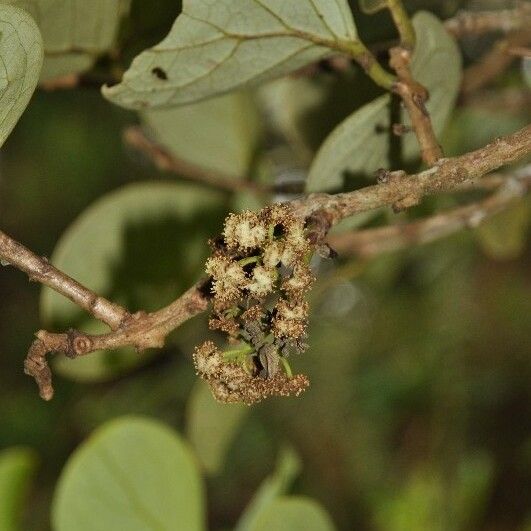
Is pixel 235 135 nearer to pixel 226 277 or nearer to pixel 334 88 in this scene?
pixel 334 88

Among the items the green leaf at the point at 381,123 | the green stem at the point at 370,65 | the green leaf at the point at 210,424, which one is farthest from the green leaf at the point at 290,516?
the green stem at the point at 370,65

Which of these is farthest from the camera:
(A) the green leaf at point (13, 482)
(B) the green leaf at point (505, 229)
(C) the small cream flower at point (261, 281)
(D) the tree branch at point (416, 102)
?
(B) the green leaf at point (505, 229)

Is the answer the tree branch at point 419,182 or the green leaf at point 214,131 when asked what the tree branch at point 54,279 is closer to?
the tree branch at point 419,182

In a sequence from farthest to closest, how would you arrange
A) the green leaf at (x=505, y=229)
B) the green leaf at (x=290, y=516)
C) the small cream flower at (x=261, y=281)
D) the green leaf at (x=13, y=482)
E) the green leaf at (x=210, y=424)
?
1. the green leaf at (x=505, y=229)
2. the green leaf at (x=210, y=424)
3. the green leaf at (x=13, y=482)
4. the green leaf at (x=290, y=516)
5. the small cream flower at (x=261, y=281)

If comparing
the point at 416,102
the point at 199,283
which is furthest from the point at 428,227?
the point at 199,283

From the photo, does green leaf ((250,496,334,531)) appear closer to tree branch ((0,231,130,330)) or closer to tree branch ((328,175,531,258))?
tree branch ((328,175,531,258))

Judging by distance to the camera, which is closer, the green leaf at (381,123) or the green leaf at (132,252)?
the green leaf at (381,123)

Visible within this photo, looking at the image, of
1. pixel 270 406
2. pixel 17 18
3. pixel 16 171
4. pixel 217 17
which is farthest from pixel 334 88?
pixel 16 171

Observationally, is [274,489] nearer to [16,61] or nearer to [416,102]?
[416,102]
